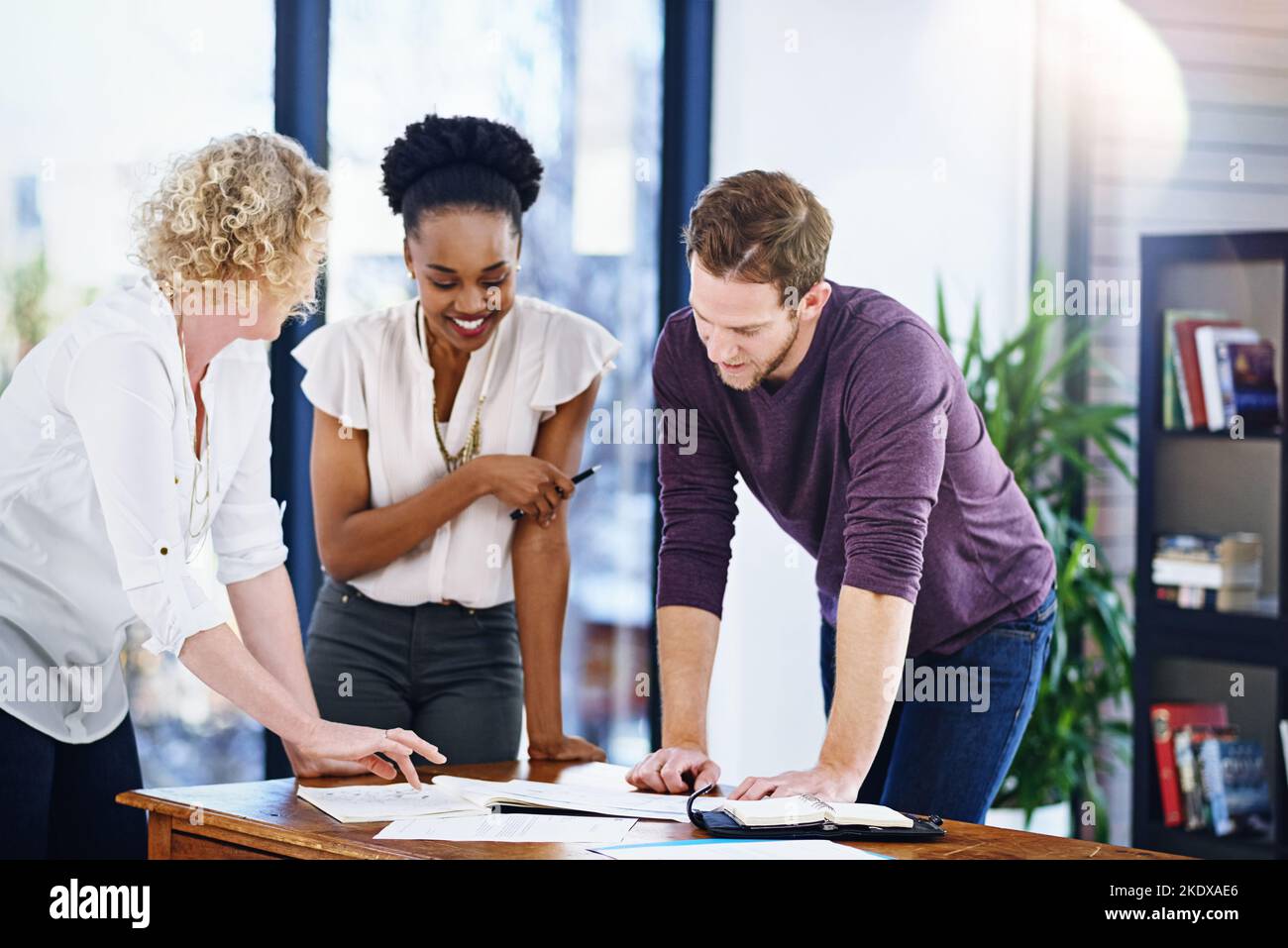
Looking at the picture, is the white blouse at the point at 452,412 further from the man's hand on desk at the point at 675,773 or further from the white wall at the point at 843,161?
the white wall at the point at 843,161

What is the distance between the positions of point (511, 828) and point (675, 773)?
0.36 metres

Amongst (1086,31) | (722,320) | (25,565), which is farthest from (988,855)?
(1086,31)

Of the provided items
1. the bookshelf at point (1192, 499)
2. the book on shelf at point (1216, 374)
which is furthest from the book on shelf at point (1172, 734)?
the book on shelf at point (1216, 374)

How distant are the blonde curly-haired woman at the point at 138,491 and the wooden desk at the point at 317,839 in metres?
0.11

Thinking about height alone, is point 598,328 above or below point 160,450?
above

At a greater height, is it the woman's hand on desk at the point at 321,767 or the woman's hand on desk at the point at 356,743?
the woman's hand on desk at the point at 356,743

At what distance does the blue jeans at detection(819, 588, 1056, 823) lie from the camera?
7.18ft

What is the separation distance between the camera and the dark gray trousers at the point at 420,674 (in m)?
2.47

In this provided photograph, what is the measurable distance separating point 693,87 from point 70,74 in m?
1.70

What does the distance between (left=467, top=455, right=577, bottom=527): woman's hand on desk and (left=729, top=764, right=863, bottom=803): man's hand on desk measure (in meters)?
0.65

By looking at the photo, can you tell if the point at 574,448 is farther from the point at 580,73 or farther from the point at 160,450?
the point at 580,73

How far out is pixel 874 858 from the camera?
1.64m

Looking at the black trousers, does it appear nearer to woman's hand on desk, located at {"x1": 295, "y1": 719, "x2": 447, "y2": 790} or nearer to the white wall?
woman's hand on desk, located at {"x1": 295, "y1": 719, "x2": 447, "y2": 790}

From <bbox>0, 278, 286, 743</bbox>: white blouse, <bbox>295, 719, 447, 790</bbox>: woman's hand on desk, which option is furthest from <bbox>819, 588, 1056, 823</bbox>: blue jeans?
<bbox>0, 278, 286, 743</bbox>: white blouse
